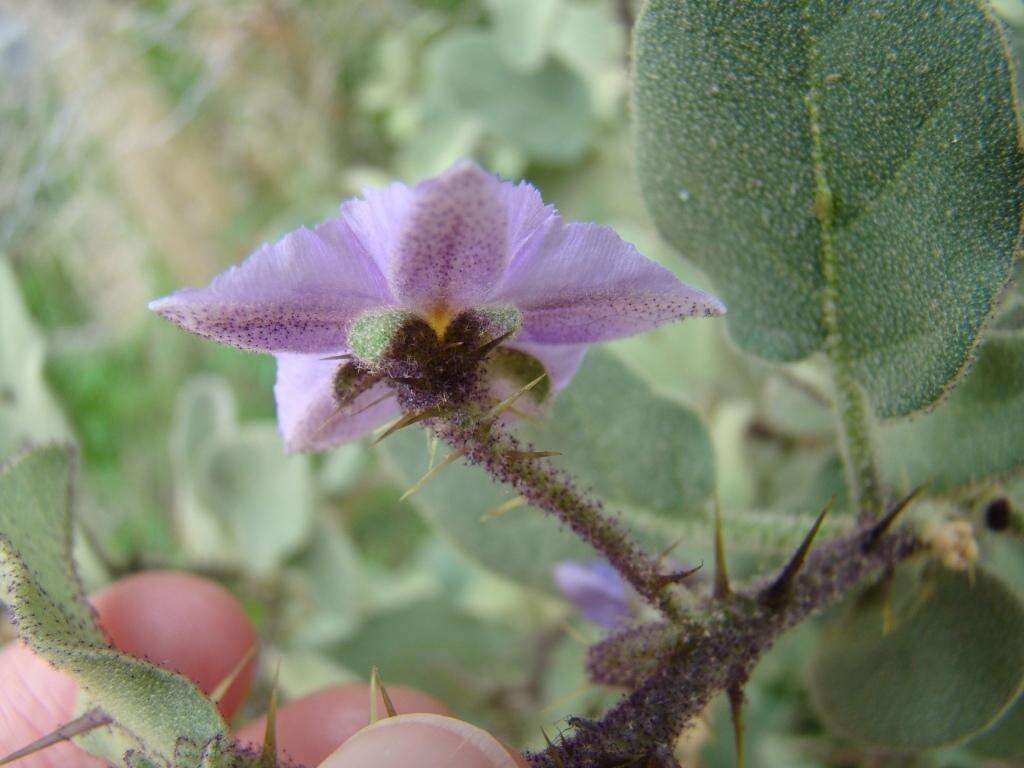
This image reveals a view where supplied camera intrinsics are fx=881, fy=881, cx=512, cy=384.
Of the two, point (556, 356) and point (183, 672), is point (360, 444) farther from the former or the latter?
point (556, 356)

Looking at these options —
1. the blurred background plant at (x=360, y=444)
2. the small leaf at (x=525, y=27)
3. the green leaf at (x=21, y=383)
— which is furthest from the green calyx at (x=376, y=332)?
the small leaf at (x=525, y=27)

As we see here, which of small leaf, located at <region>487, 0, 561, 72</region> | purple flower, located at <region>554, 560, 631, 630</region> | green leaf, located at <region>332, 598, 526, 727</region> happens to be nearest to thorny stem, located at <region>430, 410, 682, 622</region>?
purple flower, located at <region>554, 560, 631, 630</region>

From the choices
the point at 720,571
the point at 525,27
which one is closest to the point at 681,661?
the point at 720,571

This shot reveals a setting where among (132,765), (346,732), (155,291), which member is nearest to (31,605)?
(132,765)

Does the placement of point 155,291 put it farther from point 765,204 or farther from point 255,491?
point 765,204

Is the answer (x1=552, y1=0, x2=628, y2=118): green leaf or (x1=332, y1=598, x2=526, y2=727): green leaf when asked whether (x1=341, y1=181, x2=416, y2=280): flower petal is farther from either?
(x1=552, y1=0, x2=628, y2=118): green leaf

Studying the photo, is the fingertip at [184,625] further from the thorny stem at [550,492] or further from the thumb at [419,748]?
the thorny stem at [550,492]
